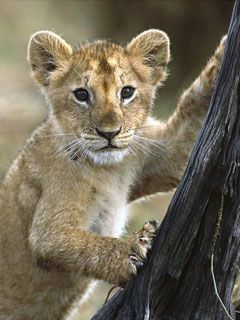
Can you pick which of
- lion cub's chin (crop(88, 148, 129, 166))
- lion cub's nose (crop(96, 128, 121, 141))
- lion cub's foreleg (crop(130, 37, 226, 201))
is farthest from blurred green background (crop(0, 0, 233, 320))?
lion cub's nose (crop(96, 128, 121, 141))

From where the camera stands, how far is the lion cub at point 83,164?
592 centimetres

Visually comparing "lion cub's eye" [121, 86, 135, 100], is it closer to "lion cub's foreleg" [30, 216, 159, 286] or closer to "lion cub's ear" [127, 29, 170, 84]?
"lion cub's ear" [127, 29, 170, 84]

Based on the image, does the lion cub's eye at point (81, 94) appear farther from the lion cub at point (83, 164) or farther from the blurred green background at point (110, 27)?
the blurred green background at point (110, 27)

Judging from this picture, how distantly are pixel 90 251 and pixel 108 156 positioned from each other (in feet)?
1.75

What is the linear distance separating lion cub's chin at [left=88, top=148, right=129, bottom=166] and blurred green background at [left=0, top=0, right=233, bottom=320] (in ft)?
23.7

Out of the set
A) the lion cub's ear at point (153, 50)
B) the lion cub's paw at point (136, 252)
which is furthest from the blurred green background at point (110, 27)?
the lion cub's paw at point (136, 252)

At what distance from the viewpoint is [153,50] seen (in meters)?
6.46

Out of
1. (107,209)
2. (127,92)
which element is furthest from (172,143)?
(107,209)

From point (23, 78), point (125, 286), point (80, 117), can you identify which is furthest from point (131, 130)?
point (23, 78)

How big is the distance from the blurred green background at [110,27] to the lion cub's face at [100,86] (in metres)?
6.76

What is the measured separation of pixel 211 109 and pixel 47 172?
1643mm

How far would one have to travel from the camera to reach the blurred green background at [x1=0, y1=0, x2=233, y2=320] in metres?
13.7

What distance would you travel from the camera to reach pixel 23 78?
13664 millimetres

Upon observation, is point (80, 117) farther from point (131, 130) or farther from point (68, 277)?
point (68, 277)
